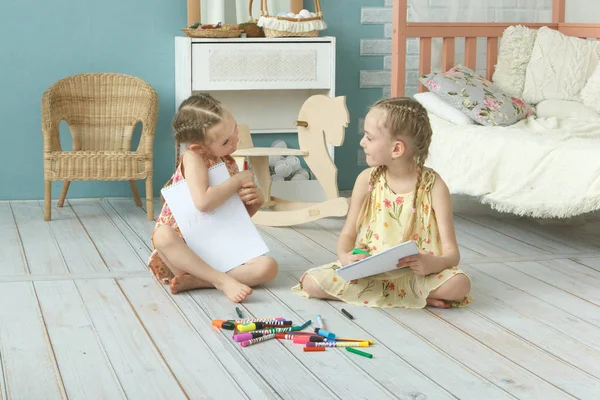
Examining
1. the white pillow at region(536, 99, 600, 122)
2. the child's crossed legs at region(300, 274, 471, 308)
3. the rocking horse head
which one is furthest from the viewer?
the white pillow at region(536, 99, 600, 122)

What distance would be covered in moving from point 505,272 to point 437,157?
87cm

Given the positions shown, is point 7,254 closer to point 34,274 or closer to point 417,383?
point 34,274

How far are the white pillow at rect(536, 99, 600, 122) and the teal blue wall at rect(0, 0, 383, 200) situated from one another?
1.63m

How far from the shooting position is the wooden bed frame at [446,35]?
3582mm

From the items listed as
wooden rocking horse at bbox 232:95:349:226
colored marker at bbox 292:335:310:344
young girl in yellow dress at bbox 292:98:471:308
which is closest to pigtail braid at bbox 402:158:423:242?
young girl in yellow dress at bbox 292:98:471:308

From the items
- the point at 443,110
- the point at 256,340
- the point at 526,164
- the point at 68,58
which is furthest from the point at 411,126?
the point at 68,58

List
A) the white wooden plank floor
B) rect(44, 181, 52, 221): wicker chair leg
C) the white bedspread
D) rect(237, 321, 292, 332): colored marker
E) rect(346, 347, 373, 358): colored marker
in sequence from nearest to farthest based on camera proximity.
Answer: the white wooden plank floor → rect(346, 347, 373, 358): colored marker → rect(237, 321, 292, 332): colored marker → the white bedspread → rect(44, 181, 52, 221): wicker chair leg

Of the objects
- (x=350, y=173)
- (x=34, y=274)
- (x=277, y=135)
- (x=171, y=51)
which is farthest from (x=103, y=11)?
(x=34, y=274)

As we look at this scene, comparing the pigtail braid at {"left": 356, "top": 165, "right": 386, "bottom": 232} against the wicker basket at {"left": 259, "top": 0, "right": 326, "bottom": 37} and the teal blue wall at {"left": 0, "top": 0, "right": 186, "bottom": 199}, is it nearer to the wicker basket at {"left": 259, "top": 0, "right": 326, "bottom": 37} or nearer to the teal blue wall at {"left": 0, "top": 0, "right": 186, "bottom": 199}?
the wicker basket at {"left": 259, "top": 0, "right": 326, "bottom": 37}

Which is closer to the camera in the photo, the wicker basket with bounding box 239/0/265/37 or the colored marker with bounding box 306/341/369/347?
the colored marker with bounding box 306/341/369/347

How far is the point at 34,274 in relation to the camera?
2.54 meters

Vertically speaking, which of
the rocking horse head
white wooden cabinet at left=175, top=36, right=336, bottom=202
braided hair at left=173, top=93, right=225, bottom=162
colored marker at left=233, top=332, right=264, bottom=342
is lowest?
colored marker at left=233, top=332, right=264, bottom=342

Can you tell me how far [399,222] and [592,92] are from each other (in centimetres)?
174

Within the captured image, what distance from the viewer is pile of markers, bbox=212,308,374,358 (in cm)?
190
